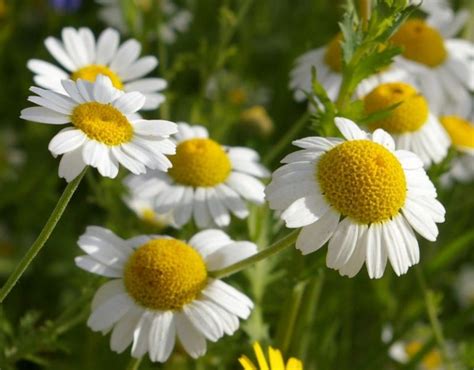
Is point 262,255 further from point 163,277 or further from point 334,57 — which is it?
point 334,57

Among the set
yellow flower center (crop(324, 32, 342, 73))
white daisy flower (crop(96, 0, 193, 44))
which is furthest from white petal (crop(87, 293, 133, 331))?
white daisy flower (crop(96, 0, 193, 44))

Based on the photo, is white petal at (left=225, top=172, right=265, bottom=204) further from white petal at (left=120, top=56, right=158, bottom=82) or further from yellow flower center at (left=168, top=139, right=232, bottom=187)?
white petal at (left=120, top=56, right=158, bottom=82)

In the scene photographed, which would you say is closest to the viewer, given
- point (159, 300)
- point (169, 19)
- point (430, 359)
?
point (159, 300)

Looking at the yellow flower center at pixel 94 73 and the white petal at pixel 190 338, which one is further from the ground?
the yellow flower center at pixel 94 73

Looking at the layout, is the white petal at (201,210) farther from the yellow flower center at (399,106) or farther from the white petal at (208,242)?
the yellow flower center at (399,106)

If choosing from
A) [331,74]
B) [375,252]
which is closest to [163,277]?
[375,252]

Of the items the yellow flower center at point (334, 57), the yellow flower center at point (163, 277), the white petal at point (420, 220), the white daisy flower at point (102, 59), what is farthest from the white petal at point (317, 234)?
the yellow flower center at point (334, 57)
